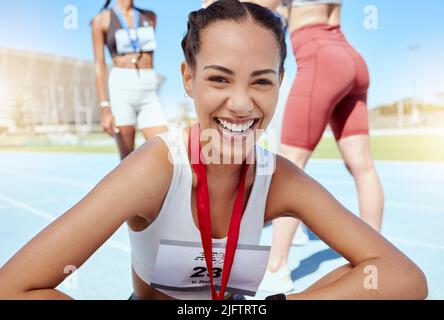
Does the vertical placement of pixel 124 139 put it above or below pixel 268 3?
below

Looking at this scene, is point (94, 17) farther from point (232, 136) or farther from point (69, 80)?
point (69, 80)

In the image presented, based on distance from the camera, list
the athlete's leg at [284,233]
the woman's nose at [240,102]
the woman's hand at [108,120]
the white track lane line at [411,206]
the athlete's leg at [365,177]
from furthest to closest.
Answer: the white track lane line at [411,206] → the woman's hand at [108,120] → the athlete's leg at [365,177] → the athlete's leg at [284,233] → the woman's nose at [240,102]

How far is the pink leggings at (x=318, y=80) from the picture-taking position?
89.6 inches

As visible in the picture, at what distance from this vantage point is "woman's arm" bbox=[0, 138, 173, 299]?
106 cm

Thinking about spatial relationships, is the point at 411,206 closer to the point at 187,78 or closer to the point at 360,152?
the point at 360,152

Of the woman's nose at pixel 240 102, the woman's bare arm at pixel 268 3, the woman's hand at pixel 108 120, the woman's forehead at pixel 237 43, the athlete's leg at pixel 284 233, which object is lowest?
the athlete's leg at pixel 284 233

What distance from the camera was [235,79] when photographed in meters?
1.17

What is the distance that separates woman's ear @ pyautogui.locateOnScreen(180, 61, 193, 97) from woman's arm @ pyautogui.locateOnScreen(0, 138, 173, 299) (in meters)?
0.30

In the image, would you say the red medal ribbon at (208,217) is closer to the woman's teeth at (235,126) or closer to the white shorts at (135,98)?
the woman's teeth at (235,126)

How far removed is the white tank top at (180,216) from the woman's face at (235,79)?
132 millimetres

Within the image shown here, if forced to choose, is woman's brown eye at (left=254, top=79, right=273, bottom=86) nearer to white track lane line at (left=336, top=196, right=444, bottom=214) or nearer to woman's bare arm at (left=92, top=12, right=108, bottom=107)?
woman's bare arm at (left=92, top=12, right=108, bottom=107)

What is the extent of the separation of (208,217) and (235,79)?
Result: 0.43 metres

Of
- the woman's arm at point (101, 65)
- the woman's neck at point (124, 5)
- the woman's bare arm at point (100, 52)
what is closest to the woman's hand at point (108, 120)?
the woman's arm at point (101, 65)

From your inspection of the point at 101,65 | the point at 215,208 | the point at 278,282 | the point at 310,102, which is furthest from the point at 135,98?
the point at 215,208
